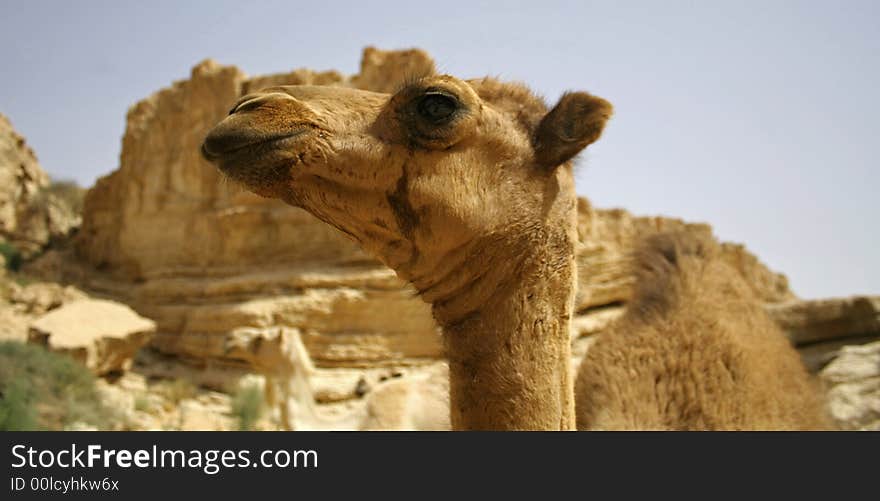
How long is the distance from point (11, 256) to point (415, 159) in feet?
70.3

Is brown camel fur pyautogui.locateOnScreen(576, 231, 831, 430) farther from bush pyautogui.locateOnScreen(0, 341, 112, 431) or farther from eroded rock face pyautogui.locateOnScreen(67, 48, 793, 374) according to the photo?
bush pyautogui.locateOnScreen(0, 341, 112, 431)

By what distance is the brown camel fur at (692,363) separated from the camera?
364cm

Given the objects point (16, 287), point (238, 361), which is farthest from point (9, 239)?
point (238, 361)

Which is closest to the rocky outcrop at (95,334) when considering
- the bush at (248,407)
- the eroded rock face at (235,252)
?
the eroded rock face at (235,252)

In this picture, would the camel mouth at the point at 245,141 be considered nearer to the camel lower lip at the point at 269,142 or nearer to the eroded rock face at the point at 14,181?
the camel lower lip at the point at 269,142

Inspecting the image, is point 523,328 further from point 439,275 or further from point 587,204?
point 587,204

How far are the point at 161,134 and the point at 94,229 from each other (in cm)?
415

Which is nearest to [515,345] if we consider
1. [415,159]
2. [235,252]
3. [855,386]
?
[415,159]

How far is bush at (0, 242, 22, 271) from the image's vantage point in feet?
63.8

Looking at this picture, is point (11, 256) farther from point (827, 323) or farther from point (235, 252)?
point (827, 323)

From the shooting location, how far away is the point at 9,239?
70.5 ft

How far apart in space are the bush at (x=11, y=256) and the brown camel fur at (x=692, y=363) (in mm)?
20134

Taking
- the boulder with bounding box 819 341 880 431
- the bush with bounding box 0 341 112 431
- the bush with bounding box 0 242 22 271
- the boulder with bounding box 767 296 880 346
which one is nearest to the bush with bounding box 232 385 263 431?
the bush with bounding box 0 341 112 431

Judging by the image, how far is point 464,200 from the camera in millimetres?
2396
